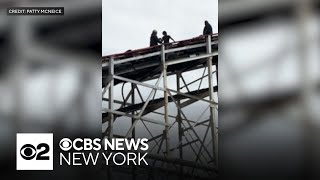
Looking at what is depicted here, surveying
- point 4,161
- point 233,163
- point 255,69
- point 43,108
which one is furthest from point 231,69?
point 4,161

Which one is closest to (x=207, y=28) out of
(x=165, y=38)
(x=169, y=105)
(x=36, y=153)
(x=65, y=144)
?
(x=165, y=38)

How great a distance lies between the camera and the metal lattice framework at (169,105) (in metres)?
5.17

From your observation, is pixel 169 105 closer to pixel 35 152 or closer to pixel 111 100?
pixel 111 100

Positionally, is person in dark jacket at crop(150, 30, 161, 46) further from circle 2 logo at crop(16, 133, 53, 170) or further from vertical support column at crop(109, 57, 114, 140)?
circle 2 logo at crop(16, 133, 53, 170)

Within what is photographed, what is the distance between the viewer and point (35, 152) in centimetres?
502

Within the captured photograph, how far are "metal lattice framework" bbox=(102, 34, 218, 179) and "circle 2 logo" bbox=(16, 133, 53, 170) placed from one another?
1.59 feet

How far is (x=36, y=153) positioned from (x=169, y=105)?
3.93 ft

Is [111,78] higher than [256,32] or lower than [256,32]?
lower

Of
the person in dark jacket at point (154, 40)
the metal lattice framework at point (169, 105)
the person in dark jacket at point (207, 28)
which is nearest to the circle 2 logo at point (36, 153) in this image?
the metal lattice framework at point (169, 105)

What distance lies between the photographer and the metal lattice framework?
5.17m

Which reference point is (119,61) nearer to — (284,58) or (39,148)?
(39,148)

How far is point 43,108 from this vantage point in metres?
5.05

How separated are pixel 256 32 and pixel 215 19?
1.29 feet

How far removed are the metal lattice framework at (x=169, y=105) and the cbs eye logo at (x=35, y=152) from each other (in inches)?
19.7
